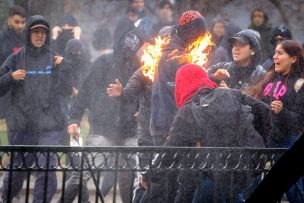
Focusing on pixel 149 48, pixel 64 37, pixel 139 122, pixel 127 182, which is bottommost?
pixel 127 182

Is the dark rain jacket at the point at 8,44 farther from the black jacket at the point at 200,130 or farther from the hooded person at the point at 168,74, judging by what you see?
the black jacket at the point at 200,130

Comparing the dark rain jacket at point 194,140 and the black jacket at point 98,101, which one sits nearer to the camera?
the dark rain jacket at point 194,140

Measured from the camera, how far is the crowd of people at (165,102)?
20.7 feet

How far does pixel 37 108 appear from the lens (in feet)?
29.7

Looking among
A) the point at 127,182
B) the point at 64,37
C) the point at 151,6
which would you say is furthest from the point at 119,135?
the point at 151,6

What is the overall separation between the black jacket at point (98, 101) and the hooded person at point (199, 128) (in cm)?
250

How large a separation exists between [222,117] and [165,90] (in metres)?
1.19

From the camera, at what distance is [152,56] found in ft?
24.8

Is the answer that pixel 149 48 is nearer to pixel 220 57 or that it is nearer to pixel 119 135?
pixel 119 135

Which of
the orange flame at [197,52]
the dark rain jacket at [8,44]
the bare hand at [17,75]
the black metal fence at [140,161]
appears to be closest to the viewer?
the black metal fence at [140,161]

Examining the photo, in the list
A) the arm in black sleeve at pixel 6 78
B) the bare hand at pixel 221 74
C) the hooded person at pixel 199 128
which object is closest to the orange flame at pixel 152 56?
the bare hand at pixel 221 74

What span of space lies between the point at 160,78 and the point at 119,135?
69.3 inches

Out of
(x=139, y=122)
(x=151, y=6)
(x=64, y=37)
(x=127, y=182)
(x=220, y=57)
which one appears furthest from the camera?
(x=151, y=6)

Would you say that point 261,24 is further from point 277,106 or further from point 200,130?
point 200,130
